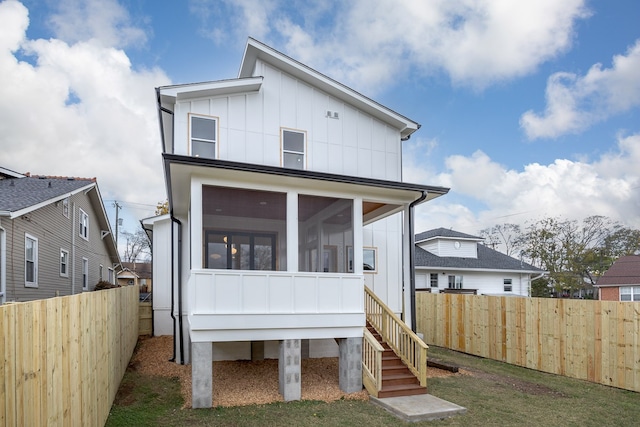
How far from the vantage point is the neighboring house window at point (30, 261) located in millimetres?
12531

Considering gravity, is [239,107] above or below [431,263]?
above

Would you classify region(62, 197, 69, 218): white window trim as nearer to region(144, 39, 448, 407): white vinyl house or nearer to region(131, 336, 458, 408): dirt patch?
region(144, 39, 448, 407): white vinyl house

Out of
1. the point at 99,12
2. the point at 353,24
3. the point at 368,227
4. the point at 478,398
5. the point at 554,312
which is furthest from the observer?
the point at 353,24

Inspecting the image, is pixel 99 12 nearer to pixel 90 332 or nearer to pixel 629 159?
pixel 90 332

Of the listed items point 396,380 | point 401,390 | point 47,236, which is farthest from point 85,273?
point 401,390

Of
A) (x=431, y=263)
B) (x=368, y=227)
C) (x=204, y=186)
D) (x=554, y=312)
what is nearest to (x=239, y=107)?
(x=204, y=186)

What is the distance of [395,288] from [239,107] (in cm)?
697

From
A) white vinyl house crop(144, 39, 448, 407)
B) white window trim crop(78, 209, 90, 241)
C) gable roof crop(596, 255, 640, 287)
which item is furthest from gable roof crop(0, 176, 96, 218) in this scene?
gable roof crop(596, 255, 640, 287)

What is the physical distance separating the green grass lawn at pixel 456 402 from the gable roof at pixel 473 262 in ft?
45.2

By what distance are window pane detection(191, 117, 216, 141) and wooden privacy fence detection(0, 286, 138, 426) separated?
5.17 meters

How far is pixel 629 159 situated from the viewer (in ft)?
76.9

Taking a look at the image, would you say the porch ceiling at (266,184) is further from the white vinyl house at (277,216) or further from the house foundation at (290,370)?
the house foundation at (290,370)

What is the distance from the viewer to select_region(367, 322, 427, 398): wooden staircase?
805 cm

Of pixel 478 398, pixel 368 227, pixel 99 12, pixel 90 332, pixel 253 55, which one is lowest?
pixel 478 398
